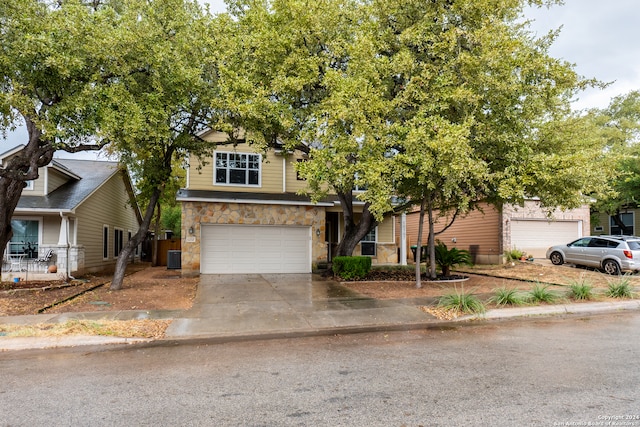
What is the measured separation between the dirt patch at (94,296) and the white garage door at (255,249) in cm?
240

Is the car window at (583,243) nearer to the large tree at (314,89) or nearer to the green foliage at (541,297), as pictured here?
the green foliage at (541,297)

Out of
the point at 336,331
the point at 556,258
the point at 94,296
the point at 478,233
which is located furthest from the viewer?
the point at 478,233

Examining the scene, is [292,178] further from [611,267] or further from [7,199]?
[611,267]

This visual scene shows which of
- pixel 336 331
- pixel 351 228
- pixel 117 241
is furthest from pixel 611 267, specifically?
pixel 117 241

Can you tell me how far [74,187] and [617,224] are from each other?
3253 centimetres

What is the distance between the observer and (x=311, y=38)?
10.9m

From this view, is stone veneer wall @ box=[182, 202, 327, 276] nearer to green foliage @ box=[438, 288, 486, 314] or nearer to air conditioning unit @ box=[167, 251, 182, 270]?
air conditioning unit @ box=[167, 251, 182, 270]

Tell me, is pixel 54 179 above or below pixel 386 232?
above

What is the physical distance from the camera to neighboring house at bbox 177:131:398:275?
15664 millimetres

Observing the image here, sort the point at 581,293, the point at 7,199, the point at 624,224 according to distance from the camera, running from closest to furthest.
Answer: the point at 581,293, the point at 7,199, the point at 624,224

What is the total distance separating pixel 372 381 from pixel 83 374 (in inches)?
141

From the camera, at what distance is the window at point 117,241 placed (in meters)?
20.6

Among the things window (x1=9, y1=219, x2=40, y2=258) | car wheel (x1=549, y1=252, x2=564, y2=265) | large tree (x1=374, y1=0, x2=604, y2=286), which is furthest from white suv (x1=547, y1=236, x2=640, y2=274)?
window (x1=9, y1=219, x2=40, y2=258)

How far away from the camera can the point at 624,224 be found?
2631 centimetres
